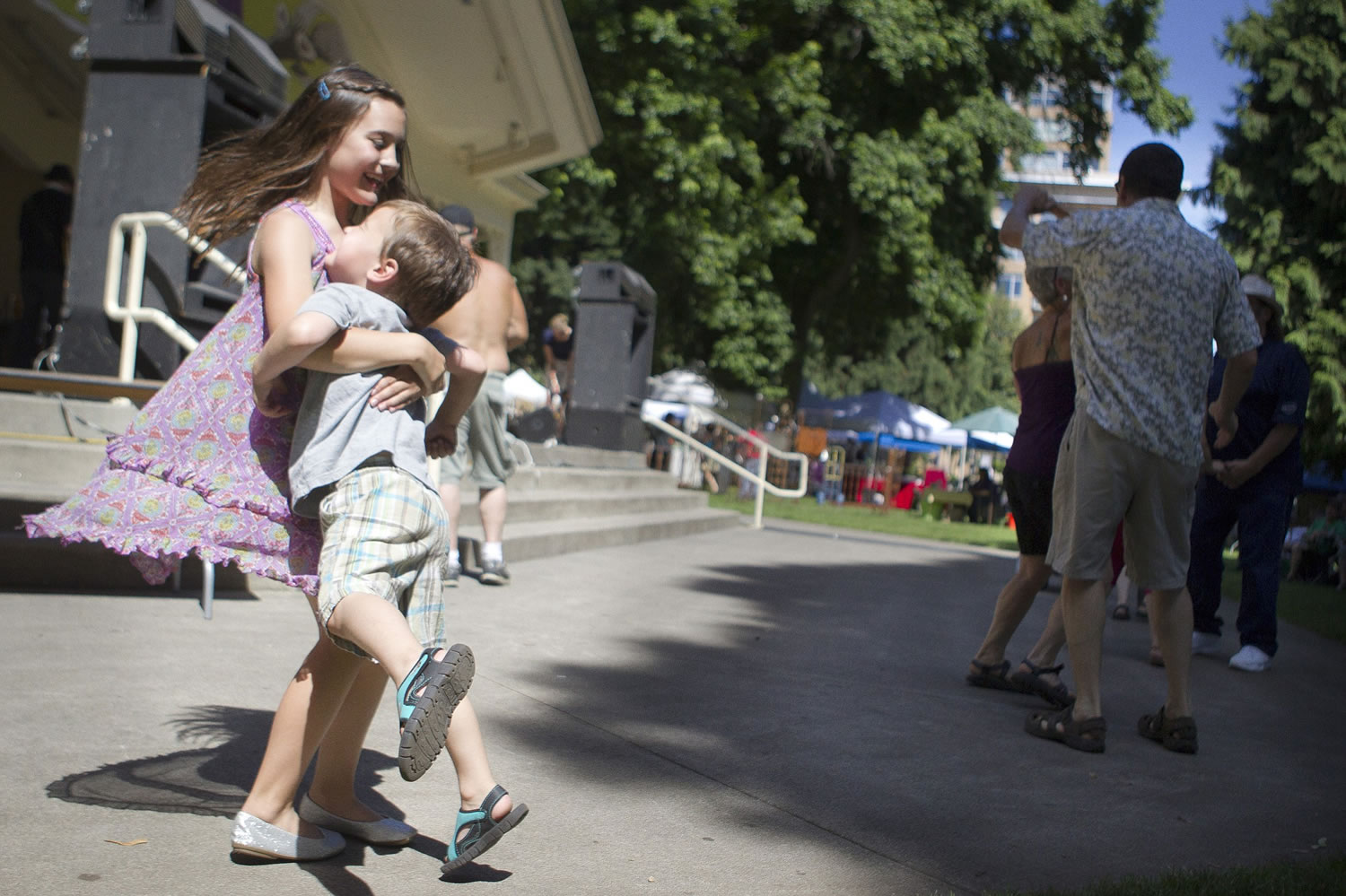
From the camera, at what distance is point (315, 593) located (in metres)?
2.55

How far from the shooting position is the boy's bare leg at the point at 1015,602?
4945 mm

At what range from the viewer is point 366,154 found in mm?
2684

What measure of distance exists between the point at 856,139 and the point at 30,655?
66.7ft

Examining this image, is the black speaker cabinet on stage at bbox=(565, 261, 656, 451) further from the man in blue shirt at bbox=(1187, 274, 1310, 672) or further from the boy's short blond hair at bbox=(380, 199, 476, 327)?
the boy's short blond hair at bbox=(380, 199, 476, 327)

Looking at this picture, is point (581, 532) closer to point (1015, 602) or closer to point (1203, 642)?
point (1203, 642)

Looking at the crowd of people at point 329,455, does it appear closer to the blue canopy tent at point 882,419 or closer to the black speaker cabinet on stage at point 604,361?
the black speaker cabinet on stage at point 604,361

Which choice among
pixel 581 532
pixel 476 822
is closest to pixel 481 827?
pixel 476 822

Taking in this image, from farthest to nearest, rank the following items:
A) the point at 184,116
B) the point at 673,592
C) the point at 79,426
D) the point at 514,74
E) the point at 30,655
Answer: the point at 514,74 < the point at 673,592 < the point at 184,116 < the point at 79,426 < the point at 30,655

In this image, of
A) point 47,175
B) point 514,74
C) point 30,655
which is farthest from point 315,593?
point 514,74

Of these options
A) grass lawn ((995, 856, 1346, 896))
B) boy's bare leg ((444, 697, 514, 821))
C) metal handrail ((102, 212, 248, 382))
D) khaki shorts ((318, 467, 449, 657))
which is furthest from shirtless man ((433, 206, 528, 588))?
grass lawn ((995, 856, 1346, 896))

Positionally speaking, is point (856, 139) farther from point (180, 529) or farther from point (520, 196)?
point (180, 529)

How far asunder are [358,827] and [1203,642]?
5.47 m

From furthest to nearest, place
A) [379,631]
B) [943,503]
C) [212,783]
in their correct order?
[943,503] → [212,783] → [379,631]

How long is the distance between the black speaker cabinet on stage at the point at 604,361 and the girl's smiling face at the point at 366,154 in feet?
38.6
